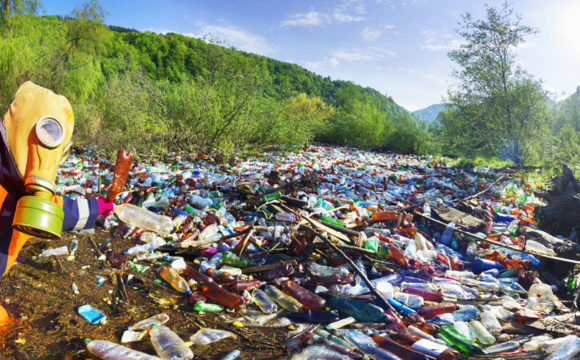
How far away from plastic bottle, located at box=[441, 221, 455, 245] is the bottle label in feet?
6.27

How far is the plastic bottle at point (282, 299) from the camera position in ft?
6.49

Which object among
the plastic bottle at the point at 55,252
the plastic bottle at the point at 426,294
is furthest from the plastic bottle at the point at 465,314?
the plastic bottle at the point at 55,252

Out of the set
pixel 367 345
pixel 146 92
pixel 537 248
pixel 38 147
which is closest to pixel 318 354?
pixel 367 345

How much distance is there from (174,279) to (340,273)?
1.18 metres

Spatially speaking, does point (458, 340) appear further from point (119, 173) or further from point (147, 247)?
point (147, 247)

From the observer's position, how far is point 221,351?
149 centimetres

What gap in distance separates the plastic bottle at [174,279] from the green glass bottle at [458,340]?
1.57 m

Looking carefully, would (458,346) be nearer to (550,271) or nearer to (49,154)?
(550,271)

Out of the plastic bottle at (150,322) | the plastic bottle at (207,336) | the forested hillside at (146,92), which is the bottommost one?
the plastic bottle at (207,336)

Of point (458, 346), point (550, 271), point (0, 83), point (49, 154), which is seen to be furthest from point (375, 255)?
point (0, 83)

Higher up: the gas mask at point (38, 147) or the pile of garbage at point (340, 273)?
the gas mask at point (38, 147)

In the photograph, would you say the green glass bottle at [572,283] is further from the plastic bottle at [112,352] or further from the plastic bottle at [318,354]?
the plastic bottle at [112,352]

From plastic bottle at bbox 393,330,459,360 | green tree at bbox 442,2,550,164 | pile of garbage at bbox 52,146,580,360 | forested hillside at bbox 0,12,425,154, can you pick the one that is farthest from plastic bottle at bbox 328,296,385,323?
green tree at bbox 442,2,550,164

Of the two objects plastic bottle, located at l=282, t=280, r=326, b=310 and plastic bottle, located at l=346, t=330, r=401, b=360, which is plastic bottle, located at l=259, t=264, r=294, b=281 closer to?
plastic bottle, located at l=282, t=280, r=326, b=310
